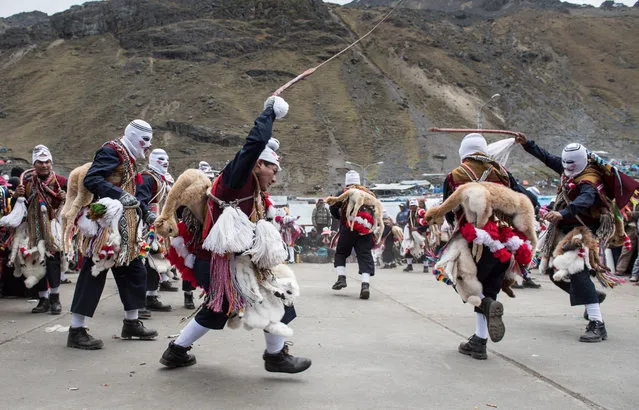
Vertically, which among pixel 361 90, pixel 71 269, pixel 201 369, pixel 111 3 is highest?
pixel 111 3

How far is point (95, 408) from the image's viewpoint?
3.87 meters

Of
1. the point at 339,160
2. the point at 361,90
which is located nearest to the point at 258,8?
the point at 361,90

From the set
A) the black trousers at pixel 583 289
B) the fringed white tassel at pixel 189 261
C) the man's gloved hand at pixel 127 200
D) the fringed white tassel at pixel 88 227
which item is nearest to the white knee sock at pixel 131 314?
the fringed white tassel at pixel 88 227

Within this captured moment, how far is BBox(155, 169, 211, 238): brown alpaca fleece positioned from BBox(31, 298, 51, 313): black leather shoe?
3427 millimetres

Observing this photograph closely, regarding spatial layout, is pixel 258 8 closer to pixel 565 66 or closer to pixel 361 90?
pixel 361 90

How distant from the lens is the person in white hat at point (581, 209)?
20.8ft

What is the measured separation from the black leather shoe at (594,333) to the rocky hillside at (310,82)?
56.4 meters

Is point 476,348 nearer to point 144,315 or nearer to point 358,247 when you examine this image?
point 144,315

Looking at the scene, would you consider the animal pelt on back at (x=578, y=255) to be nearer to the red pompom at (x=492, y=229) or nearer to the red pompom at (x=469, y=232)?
the red pompom at (x=492, y=229)

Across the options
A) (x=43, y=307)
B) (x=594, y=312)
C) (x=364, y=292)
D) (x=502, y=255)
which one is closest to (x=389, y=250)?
(x=364, y=292)

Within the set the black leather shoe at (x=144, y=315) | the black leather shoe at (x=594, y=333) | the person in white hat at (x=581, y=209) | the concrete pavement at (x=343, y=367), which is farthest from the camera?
the black leather shoe at (x=144, y=315)

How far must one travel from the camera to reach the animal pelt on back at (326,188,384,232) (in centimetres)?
995

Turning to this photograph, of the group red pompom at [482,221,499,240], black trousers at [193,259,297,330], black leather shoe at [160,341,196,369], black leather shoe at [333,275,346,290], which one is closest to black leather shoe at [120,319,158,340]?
black leather shoe at [160,341,196,369]

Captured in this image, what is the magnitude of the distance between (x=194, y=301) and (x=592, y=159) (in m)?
5.36
